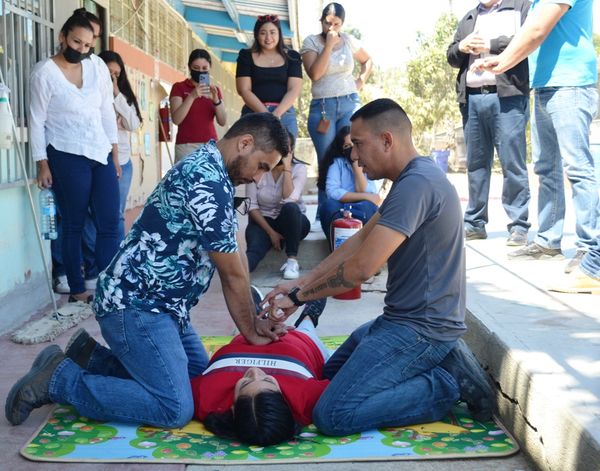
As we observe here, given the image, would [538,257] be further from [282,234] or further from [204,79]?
[204,79]

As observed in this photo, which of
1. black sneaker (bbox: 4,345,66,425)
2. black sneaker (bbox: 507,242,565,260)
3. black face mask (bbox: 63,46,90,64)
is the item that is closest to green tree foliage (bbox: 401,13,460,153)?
black sneaker (bbox: 507,242,565,260)

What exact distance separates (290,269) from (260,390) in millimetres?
3197

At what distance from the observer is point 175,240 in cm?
339

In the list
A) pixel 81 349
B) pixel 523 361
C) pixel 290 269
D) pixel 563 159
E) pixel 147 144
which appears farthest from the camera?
pixel 147 144

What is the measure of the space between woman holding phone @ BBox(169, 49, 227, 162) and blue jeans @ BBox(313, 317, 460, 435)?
13.9 ft

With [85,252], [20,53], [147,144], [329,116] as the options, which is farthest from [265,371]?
[147,144]

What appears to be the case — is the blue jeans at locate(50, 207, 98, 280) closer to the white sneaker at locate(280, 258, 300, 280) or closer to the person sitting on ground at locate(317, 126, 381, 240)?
the white sneaker at locate(280, 258, 300, 280)

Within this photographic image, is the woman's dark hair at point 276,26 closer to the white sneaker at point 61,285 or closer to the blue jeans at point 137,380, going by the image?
the white sneaker at point 61,285

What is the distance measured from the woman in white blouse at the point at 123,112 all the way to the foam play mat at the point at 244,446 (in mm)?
3392

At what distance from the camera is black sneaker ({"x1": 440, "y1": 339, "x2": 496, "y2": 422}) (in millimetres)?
3375

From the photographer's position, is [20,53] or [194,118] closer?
[20,53]

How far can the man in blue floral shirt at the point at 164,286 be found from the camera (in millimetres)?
3301

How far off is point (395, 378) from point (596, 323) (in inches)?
47.8

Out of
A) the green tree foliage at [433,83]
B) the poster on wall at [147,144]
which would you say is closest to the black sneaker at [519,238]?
the poster on wall at [147,144]
